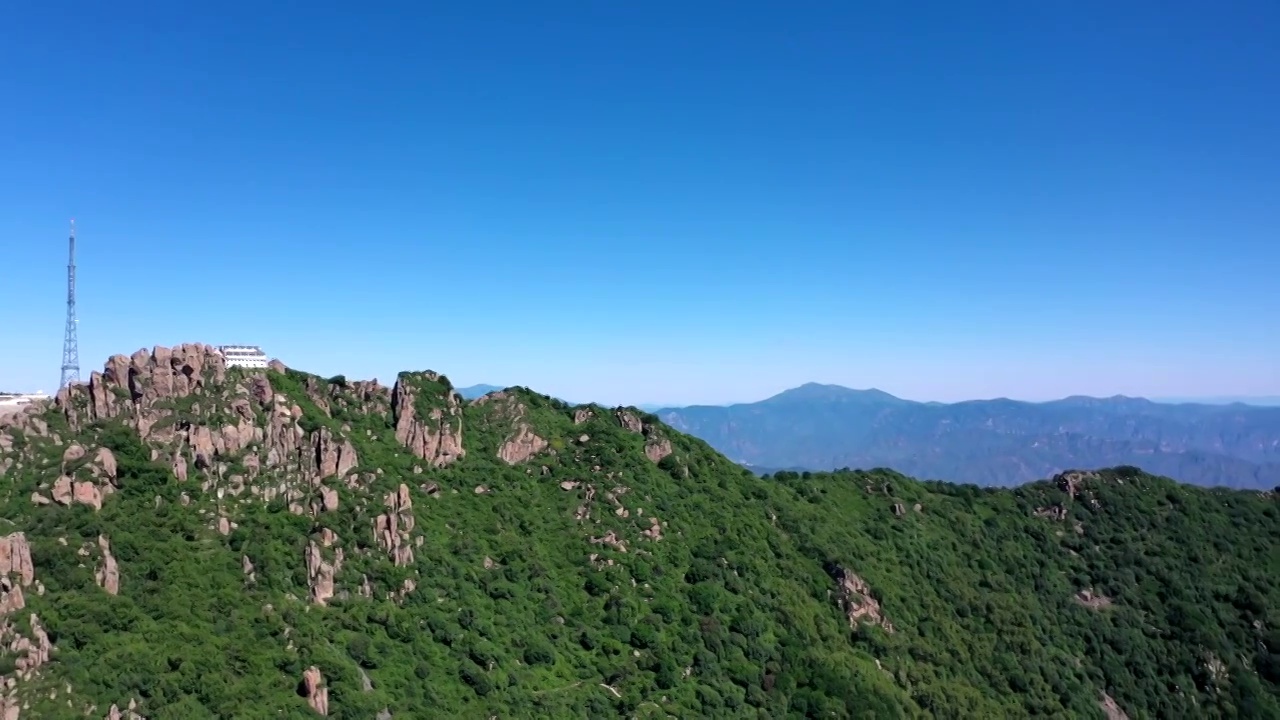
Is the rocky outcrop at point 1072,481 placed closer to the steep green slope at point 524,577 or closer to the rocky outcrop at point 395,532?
the steep green slope at point 524,577

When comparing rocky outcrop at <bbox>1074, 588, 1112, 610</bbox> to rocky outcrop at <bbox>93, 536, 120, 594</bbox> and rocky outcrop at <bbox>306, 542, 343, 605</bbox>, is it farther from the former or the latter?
rocky outcrop at <bbox>93, 536, 120, 594</bbox>

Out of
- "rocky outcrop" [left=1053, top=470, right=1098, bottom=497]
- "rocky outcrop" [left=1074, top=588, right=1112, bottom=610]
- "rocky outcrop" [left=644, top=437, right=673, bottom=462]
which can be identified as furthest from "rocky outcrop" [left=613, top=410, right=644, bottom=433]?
"rocky outcrop" [left=1053, top=470, right=1098, bottom=497]

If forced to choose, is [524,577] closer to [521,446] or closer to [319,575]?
[521,446]

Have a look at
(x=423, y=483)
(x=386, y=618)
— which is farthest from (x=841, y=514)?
(x=386, y=618)

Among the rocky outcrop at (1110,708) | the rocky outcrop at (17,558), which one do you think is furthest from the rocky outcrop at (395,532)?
the rocky outcrop at (1110,708)

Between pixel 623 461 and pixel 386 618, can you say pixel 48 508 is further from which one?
pixel 623 461

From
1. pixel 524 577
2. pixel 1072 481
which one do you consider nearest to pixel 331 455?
pixel 524 577
